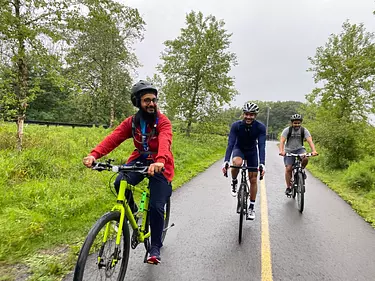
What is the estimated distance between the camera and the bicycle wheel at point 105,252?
250 centimetres

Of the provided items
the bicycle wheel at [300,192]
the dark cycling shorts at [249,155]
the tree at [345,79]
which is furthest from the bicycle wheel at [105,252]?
the tree at [345,79]

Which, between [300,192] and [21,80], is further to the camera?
[21,80]

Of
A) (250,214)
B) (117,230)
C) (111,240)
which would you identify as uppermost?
(117,230)

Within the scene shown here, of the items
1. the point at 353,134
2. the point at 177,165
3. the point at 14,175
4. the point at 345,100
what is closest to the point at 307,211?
the point at 177,165

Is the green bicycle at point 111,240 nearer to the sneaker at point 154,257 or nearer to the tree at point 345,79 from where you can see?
the sneaker at point 154,257

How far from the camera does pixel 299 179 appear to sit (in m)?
6.64

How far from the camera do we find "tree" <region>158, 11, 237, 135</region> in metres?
23.2

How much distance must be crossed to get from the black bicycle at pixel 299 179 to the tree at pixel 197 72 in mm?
16736

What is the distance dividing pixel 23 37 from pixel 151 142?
6977mm

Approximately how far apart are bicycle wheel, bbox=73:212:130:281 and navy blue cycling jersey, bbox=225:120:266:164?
267 cm

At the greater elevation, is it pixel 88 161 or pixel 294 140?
pixel 294 140

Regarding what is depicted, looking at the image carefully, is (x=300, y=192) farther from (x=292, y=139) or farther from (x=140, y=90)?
(x=140, y=90)

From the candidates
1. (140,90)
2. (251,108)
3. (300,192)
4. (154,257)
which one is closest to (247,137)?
(251,108)

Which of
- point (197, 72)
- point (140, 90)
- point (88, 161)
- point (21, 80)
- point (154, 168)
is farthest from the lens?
point (197, 72)
